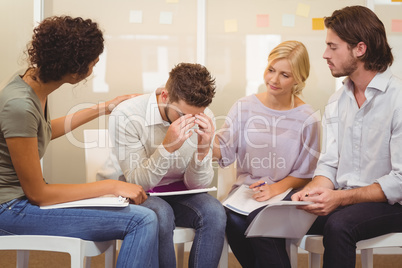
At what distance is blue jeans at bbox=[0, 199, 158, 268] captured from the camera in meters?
1.45

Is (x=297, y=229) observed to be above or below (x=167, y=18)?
below

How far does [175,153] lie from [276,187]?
0.48 metres

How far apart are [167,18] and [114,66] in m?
0.47

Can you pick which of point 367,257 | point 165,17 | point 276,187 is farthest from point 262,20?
point 367,257

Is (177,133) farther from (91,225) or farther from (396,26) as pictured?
(396,26)

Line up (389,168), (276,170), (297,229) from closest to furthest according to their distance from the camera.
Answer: (297,229) < (389,168) < (276,170)

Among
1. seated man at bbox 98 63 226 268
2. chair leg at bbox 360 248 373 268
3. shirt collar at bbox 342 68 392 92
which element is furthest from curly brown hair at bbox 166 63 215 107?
chair leg at bbox 360 248 373 268

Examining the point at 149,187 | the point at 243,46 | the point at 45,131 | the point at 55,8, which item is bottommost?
the point at 149,187

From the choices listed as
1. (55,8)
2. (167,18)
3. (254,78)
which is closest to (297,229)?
(254,78)

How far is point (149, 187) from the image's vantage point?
1.81 metres

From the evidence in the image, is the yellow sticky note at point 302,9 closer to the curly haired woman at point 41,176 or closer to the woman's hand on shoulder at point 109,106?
the woman's hand on shoulder at point 109,106

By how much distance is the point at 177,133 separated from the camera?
1700 millimetres

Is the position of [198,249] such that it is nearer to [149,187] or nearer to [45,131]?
[149,187]

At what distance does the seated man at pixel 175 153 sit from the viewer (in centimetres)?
170
